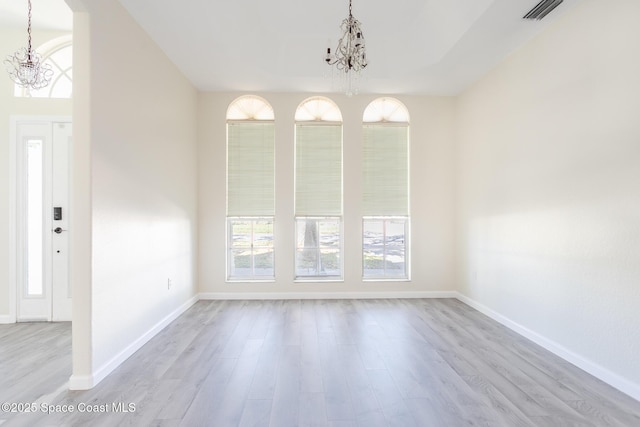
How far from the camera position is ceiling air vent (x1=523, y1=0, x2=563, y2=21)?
8.74 ft

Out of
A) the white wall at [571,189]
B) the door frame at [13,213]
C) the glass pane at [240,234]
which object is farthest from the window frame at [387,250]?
the door frame at [13,213]

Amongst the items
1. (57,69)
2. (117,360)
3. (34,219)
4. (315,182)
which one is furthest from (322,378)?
(57,69)

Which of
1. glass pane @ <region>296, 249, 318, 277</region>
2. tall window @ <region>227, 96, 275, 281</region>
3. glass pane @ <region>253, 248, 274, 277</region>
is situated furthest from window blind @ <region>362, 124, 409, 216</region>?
glass pane @ <region>253, 248, 274, 277</region>

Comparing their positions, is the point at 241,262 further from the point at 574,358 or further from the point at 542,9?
the point at 542,9

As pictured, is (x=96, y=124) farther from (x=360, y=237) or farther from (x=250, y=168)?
(x=360, y=237)

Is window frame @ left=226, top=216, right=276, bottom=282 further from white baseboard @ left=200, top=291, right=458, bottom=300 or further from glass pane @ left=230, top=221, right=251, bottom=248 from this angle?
white baseboard @ left=200, top=291, right=458, bottom=300

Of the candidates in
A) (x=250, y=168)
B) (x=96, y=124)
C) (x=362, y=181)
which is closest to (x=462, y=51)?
(x=362, y=181)

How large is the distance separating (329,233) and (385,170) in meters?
1.35

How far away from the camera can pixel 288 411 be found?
6.72 feet

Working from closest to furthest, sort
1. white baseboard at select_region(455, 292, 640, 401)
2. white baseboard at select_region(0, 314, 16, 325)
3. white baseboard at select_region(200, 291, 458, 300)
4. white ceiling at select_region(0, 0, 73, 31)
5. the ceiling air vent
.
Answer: white baseboard at select_region(455, 292, 640, 401) < the ceiling air vent < white ceiling at select_region(0, 0, 73, 31) < white baseboard at select_region(0, 314, 16, 325) < white baseboard at select_region(200, 291, 458, 300)

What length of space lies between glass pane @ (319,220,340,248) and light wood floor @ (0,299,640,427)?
1.42m

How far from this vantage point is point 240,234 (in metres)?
4.85

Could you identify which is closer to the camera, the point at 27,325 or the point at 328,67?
the point at 27,325

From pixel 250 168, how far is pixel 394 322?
3048mm
